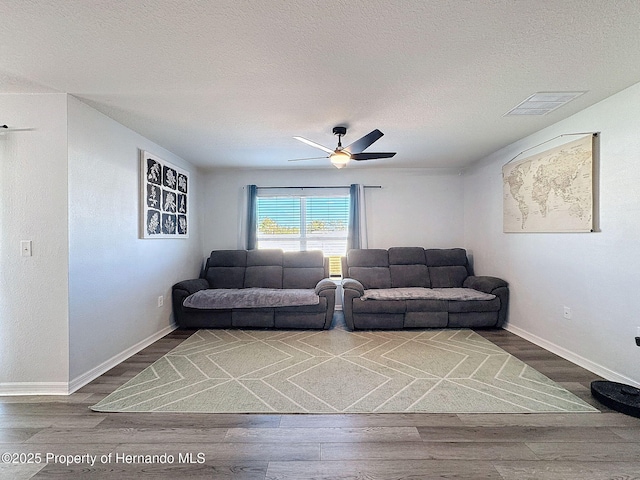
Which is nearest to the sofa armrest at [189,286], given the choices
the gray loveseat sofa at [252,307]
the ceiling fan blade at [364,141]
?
the gray loveseat sofa at [252,307]

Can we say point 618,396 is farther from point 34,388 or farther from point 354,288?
point 34,388

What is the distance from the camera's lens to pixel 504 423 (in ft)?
6.46

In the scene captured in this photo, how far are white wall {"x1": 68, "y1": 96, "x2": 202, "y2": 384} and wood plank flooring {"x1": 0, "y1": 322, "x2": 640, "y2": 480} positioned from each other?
656mm

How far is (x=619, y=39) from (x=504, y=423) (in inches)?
98.5

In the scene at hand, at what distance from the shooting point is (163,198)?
3861 mm

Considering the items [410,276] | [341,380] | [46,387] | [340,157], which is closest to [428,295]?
[410,276]

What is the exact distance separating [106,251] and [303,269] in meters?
2.71

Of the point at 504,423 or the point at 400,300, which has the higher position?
the point at 400,300

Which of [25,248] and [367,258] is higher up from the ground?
[25,248]

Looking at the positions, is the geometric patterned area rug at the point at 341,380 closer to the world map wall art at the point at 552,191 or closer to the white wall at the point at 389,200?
the world map wall art at the point at 552,191

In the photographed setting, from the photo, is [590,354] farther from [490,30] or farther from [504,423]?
[490,30]

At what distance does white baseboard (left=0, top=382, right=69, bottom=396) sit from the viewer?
94.1 inches

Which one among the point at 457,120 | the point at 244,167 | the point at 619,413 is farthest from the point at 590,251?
the point at 244,167

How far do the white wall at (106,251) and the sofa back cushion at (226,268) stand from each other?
1007 mm
